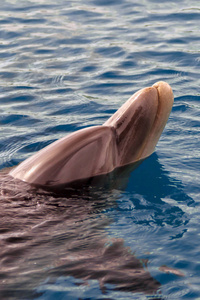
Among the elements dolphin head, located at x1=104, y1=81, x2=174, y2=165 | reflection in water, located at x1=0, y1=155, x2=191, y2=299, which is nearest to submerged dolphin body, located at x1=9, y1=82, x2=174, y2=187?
dolphin head, located at x1=104, y1=81, x2=174, y2=165

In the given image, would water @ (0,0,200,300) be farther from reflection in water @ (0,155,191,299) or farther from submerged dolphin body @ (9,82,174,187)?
submerged dolphin body @ (9,82,174,187)

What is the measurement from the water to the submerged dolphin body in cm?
21

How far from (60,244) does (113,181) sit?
118 cm

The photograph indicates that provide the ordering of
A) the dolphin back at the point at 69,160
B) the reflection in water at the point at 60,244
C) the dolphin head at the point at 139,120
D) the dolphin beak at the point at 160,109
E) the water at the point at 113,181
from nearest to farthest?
the reflection in water at the point at 60,244 → the water at the point at 113,181 → the dolphin back at the point at 69,160 → the dolphin head at the point at 139,120 → the dolphin beak at the point at 160,109

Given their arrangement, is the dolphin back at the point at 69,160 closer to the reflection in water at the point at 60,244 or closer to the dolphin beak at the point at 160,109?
the reflection in water at the point at 60,244

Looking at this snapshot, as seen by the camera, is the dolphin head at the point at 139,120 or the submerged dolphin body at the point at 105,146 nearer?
the submerged dolphin body at the point at 105,146

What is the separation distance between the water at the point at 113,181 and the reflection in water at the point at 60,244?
1 centimetres

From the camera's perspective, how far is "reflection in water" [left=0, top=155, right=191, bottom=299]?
487cm

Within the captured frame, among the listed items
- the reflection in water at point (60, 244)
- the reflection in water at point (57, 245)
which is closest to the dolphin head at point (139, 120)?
the reflection in water at point (60, 244)

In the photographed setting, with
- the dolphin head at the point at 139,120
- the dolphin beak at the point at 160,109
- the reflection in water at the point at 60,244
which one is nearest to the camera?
the reflection in water at the point at 60,244

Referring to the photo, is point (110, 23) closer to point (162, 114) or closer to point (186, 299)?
point (162, 114)

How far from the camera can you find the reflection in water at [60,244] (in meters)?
4.87

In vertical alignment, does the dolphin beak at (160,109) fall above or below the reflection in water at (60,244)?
above

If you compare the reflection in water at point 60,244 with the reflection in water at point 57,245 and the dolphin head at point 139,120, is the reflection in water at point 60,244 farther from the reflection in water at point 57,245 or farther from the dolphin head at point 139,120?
the dolphin head at point 139,120
